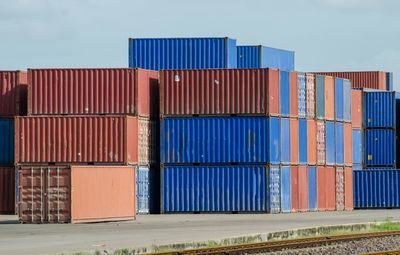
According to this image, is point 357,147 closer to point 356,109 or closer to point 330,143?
point 356,109

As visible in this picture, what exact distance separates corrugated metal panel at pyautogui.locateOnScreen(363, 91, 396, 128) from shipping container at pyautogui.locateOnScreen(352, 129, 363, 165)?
39.2 inches

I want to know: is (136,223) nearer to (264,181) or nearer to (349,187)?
(264,181)

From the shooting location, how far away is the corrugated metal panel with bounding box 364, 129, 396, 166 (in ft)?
174

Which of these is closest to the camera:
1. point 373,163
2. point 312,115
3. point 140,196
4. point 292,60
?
point 140,196

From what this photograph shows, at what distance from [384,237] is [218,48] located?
24676 mm

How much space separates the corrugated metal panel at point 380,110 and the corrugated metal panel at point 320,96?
8463mm

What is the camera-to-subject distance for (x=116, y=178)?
3575cm

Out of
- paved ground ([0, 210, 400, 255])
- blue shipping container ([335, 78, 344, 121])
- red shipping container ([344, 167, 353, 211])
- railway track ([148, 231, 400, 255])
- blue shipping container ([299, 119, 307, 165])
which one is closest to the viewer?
railway track ([148, 231, 400, 255])

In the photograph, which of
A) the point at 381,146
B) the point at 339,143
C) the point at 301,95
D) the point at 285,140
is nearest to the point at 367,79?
the point at 381,146

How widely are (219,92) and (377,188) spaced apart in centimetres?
1226

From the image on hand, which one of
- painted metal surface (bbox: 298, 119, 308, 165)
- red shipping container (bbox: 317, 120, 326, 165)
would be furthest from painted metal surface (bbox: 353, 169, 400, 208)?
painted metal surface (bbox: 298, 119, 308, 165)

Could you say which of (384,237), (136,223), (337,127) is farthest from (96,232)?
(337,127)

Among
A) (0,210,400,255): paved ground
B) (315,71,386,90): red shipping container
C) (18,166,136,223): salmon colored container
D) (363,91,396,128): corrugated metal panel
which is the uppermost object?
(315,71,386,90): red shipping container

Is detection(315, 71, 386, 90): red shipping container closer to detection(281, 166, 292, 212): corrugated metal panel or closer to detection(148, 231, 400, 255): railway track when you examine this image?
detection(281, 166, 292, 212): corrugated metal panel
